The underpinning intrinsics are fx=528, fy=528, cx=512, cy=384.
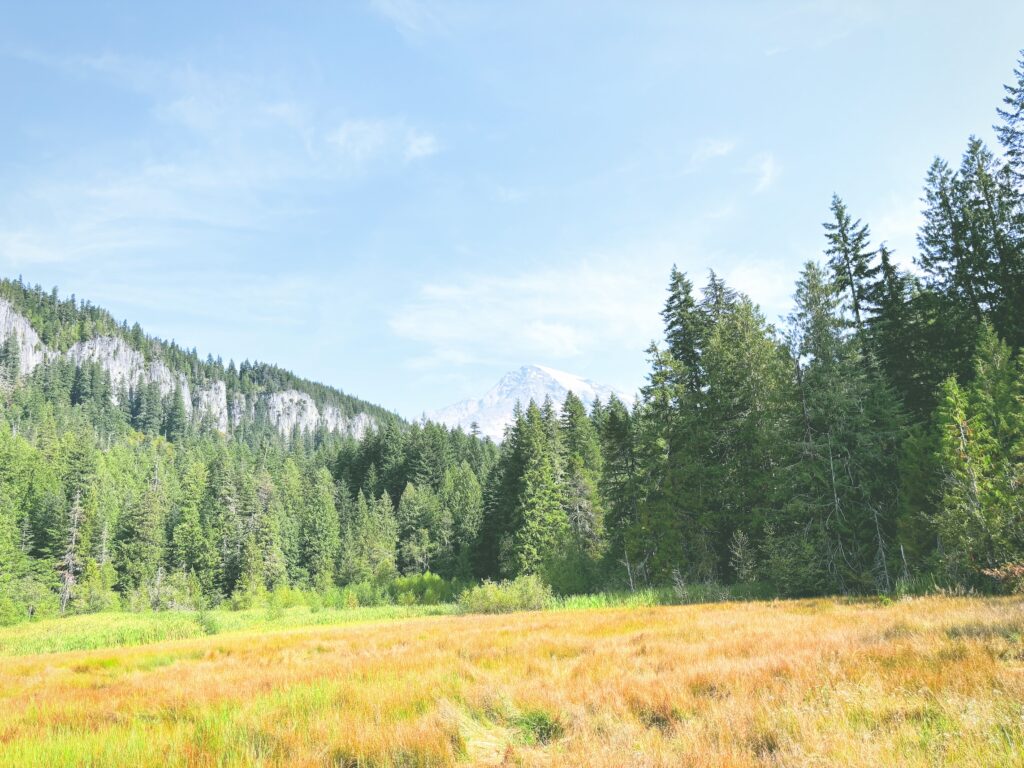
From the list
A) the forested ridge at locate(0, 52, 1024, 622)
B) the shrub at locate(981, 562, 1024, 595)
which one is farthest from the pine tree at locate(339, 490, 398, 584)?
the shrub at locate(981, 562, 1024, 595)

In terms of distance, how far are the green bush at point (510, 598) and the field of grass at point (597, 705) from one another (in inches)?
683

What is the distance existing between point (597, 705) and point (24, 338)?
261m

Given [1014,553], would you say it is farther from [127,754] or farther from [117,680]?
[117,680]

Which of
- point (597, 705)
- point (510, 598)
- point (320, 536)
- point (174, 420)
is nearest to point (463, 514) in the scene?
point (320, 536)

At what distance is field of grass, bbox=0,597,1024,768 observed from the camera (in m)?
4.30

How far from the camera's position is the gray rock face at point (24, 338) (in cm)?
18762

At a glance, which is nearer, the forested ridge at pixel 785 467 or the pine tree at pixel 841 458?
the forested ridge at pixel 785 467

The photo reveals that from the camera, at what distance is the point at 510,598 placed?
2859 cm

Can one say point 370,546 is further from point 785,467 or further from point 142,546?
point 785,467

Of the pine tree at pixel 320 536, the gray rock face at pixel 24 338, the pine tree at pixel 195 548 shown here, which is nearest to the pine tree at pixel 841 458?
the pine tree at pixel 320 536

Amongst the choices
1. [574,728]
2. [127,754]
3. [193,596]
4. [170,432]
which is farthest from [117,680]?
[170,432]

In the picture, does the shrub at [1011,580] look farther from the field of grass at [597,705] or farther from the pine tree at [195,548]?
the pine tree at [195,548]

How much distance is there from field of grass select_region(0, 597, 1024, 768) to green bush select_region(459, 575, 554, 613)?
17338mm

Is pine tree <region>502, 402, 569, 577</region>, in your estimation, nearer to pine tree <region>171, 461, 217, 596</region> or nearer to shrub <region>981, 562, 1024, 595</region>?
shrub <region>981, 562, 1024, 595</region>
